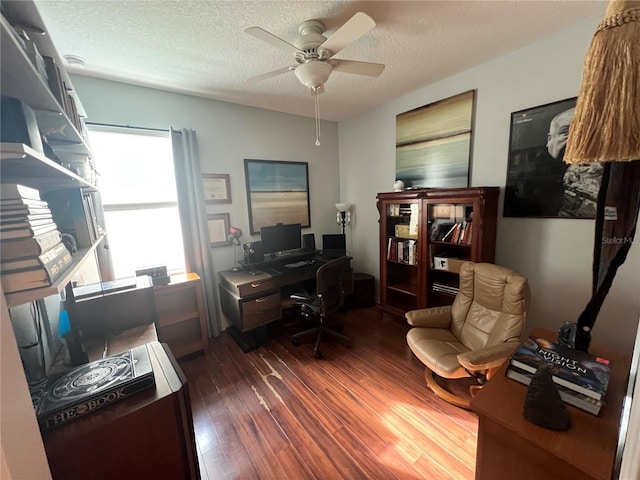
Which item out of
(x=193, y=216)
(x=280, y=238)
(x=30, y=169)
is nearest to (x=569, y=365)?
(x=30, y=169)

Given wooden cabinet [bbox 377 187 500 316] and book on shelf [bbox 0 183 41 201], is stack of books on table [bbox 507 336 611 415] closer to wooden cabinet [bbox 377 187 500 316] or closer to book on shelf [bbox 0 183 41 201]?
wooden cabinet [bbox 377 187 500 316]

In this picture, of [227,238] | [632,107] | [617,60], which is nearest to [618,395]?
[632,107]

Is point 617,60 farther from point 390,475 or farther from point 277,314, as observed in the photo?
point 277,314

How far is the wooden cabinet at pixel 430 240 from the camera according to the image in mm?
2221

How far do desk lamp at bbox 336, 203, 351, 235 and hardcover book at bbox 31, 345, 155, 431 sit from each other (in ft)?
9.55

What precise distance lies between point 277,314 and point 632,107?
2.68 meters

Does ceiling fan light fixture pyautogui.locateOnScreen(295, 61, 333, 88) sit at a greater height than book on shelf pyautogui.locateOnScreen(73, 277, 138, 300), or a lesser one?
greater

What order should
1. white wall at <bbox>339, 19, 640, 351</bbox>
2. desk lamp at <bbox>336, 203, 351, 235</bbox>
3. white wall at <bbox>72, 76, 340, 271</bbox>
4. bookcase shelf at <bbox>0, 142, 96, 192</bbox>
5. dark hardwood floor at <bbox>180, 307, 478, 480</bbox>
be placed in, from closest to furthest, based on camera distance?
bookcase shelf at <bbox>0, 142, 96, 192</bbox>, dark hardwood floor at <bbox>180, 307, 478, 480</bbox>, white wall at <bbox>339, 19, 640, 351</bbox>, white wall at <bbox>72, 76, 340, 271</bbox>, desk lamp at <bbox>336, 203, 351, 235</bbox>

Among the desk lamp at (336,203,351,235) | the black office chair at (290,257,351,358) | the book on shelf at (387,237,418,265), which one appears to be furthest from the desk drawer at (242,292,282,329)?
the desk lamp at (336,203,351,235)

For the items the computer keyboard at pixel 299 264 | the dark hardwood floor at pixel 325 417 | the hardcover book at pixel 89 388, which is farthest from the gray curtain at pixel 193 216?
the hardcover book at pixel 89 388

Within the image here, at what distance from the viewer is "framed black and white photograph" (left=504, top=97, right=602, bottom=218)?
6.06 ft

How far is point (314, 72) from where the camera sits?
1.61 m

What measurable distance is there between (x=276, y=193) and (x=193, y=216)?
3.47ft

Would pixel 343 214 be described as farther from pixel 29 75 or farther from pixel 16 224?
pixel 16 224
